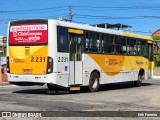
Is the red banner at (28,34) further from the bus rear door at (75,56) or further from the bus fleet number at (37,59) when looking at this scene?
the bus rear door at (75,56)

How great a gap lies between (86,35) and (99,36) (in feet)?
4.23

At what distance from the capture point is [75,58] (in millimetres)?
A: 20016

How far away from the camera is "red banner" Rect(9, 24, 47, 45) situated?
61.4 ft

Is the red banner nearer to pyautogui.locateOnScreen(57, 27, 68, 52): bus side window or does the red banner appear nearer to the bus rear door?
pyautogui.locateOnScreen(57, 27, 68, 52): bus side window

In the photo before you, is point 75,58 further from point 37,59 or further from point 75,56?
point 37,59

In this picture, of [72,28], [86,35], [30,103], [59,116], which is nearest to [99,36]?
[86,35]

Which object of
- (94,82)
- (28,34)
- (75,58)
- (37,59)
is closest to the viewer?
(37,59)

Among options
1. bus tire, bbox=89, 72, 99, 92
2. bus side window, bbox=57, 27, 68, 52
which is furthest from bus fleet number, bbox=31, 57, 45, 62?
bus tire, bbox=89, 72, 99, 92

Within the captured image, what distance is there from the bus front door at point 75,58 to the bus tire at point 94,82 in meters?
1.08

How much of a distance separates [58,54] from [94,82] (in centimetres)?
365

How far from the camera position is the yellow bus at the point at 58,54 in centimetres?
1855

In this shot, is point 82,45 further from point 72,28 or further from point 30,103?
point 30,103

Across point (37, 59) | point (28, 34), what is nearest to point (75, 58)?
point (37, 59)

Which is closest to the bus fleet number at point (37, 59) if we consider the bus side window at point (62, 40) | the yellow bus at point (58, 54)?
the yellow bus at point (58, 54)
